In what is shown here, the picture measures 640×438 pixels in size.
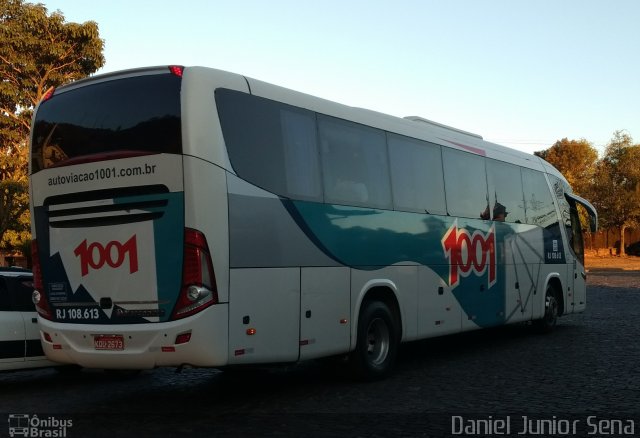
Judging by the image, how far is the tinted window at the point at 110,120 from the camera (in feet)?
24.6

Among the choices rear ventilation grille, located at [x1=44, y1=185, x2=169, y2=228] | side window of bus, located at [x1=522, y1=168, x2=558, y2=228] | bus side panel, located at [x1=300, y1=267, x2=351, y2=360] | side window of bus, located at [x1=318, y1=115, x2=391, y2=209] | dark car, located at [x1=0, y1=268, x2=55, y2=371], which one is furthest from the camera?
side window of bus, located at [x1=522, y1=168, x2=558, y2=228]

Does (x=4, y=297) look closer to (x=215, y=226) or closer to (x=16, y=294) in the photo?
(x=16, y=294)

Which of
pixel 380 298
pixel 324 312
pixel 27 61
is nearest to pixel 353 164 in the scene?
pixel 380 298

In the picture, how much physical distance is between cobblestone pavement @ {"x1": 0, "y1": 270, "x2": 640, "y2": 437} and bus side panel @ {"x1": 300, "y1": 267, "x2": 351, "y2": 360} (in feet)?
1.87

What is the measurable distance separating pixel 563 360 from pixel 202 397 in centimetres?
550

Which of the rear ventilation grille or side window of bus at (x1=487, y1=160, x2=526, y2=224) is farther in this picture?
side window of bus at (x1=487, y1=160, x2=526, y2=224)

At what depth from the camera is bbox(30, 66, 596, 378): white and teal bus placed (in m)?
7.35

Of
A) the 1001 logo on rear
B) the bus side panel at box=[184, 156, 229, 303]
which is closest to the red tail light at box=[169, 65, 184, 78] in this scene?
the bus side panel at box=[184, 156, 229, 303]

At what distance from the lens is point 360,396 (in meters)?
8.51

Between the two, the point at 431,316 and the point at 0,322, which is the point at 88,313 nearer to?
the point at 0,322

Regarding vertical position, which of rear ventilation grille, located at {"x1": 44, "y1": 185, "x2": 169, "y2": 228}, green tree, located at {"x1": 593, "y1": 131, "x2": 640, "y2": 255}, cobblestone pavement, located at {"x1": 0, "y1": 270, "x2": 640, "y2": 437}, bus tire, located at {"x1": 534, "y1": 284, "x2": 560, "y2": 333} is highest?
green tree, located at {"x1": 593, "y1": 131, "x2": 640, "y2": 255}

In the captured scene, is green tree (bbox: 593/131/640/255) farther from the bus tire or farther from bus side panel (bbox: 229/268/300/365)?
bus side panel (bbox: 229/268/300/365)

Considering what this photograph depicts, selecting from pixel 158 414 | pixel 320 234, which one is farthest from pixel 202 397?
pixel 320 234

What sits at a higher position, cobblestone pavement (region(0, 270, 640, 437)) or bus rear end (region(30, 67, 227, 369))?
bus rear end (region(30, 67, 227, 369))
